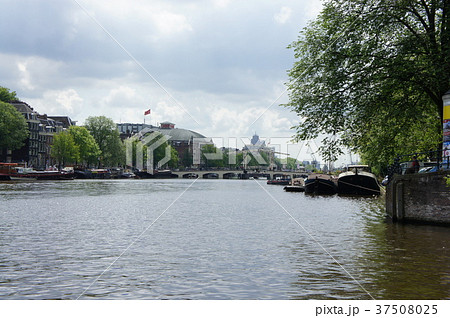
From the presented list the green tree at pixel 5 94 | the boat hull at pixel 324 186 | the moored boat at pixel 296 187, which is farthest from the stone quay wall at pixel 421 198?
the green tree at pixel 5 94

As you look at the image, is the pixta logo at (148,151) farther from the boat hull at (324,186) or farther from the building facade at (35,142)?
the boat hull at (324,186)

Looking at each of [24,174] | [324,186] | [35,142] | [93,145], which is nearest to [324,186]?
[324,186]

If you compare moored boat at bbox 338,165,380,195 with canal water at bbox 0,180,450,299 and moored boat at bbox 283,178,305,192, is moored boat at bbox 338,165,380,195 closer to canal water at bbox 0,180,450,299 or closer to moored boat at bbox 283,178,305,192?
moored boat at bbox 283,178,305,192

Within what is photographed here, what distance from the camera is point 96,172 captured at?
131 metres

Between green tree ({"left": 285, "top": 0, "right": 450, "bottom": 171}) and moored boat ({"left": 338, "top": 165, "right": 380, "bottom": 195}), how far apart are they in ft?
98.5

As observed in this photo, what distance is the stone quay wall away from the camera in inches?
936

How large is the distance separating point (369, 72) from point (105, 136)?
415ft

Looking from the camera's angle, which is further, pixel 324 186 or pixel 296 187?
pixel 296 187

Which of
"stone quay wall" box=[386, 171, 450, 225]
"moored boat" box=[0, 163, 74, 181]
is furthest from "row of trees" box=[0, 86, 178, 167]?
"stone quay wall" box=[386, 171, 450, 225]

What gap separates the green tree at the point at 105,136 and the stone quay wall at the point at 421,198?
12688cm

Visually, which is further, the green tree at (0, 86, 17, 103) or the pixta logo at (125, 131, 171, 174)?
the pixta logo at (125, 131, 171, 174)

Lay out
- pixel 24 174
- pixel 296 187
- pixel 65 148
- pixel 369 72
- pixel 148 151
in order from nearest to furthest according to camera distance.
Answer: pixel 369 72, pixel 296 187, pixel 24 174, pixel 65 148, pixel 148 151

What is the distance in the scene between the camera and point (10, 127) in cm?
10469

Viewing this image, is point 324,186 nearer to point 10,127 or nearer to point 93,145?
point 10,127
